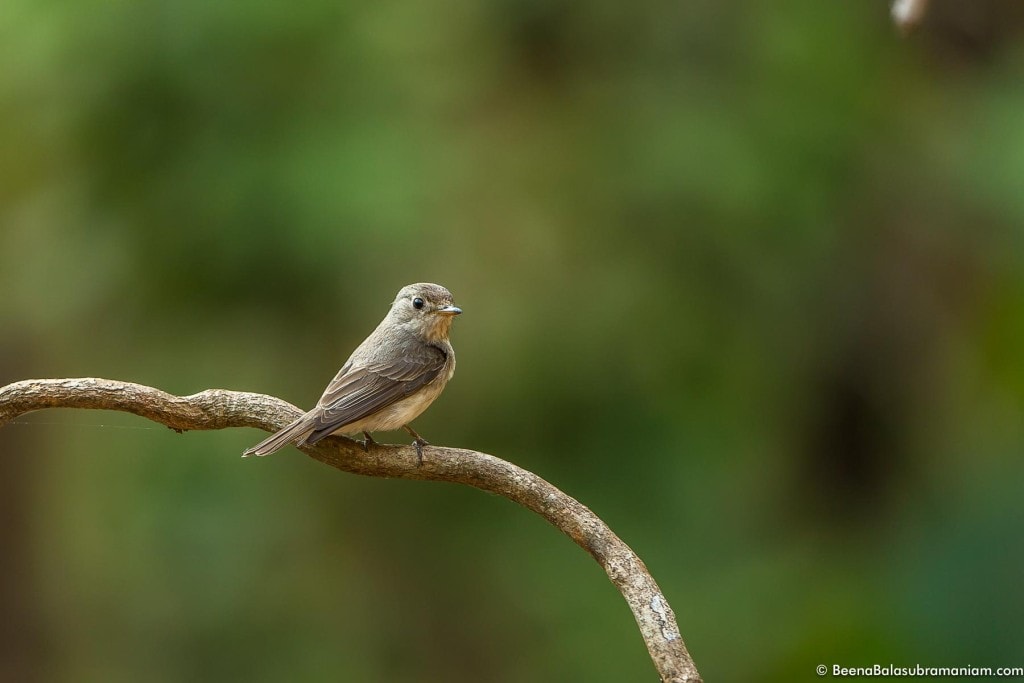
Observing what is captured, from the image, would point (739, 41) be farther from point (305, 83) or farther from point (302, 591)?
point (302, 591)

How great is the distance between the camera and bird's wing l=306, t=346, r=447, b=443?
382 cm

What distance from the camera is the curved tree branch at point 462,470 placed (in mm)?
2695

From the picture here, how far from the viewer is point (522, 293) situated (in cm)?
617

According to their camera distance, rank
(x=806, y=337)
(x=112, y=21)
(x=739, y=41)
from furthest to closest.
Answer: (x=806, y=337) → (x=739, y=41) → (x=112, y=21)

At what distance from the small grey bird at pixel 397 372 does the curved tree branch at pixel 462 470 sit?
47 centimetres

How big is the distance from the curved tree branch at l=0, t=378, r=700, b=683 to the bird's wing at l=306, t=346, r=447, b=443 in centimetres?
59

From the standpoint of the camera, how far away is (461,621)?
7.10 metres

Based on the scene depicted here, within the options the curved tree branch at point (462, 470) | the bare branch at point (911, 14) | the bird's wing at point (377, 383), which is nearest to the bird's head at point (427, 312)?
the bird's wing at point (377, 383)

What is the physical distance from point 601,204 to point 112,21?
8.98 ft

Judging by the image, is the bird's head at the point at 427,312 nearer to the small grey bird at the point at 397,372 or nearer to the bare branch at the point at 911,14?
the small grey bird at the point at 397,372

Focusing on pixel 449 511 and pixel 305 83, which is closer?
pixel 305 83

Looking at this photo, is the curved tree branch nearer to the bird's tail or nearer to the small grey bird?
the bird's tail

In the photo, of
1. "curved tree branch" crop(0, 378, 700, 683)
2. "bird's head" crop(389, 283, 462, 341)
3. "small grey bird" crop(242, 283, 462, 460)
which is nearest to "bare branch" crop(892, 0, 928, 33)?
"curved tree branch" crop(0, 378, 700, 683)

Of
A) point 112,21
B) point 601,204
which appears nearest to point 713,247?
point 601,204
